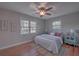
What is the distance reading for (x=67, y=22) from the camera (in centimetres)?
182

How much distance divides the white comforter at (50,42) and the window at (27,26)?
8.0 inches

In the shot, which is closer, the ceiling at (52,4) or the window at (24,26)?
the ceiling at (52,4)

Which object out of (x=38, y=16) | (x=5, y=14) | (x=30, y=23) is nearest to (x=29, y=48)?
(x=30, y=23)

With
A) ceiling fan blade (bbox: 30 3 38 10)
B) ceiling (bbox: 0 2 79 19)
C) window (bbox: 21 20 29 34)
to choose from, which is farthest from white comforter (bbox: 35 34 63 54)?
ceiling fan blade (bbox: 30 3 38 10)

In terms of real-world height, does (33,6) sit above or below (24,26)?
above

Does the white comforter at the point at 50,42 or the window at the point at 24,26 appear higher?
the window at the point at 24,26

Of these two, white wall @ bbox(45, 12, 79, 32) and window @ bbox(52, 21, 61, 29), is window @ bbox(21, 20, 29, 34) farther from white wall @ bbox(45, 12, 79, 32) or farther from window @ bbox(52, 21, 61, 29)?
window @ bbox(52, 21, 61, 29)

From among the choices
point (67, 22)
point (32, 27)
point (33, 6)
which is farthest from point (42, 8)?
point (67, 22)

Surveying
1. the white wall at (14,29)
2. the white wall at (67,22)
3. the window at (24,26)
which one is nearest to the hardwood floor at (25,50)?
the white wall at (14,29)

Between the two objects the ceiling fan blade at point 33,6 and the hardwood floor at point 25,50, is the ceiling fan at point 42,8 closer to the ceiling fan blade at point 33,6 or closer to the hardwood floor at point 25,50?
the ceiling fan blade at point 33,6

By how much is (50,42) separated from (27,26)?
1.99 feet

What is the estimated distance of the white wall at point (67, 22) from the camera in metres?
1.76

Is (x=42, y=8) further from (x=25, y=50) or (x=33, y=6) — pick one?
(x=25, y=50)

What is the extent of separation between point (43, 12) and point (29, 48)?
818 mm
